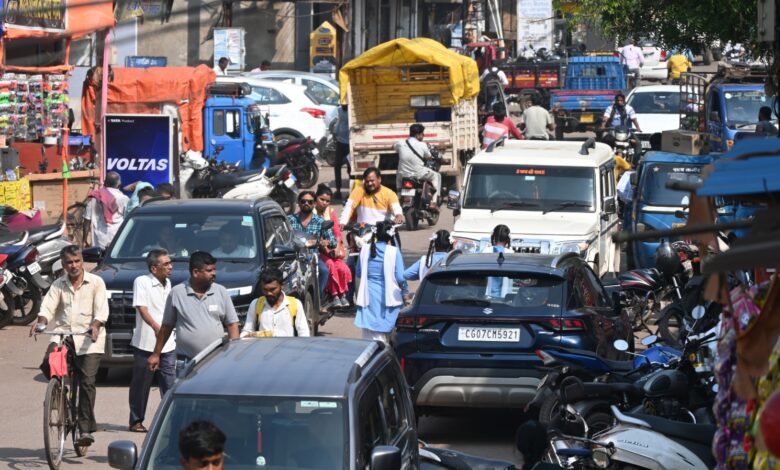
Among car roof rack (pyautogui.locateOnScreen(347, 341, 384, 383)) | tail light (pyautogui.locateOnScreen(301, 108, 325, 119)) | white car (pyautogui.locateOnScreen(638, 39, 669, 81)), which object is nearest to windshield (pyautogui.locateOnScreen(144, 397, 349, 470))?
car roof rack (pyautogui.locateOnScreen(347, 341, 384, 383))

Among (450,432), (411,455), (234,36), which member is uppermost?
(234,36)

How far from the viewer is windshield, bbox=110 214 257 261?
13891 mm

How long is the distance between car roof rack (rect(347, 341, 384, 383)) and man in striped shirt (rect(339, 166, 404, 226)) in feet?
28.8

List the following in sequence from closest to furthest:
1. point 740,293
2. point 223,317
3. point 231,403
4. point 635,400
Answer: point 740,293 < point 231,403 < point 635,400 < point 223,317

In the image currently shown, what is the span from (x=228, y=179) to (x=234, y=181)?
4.4 inches

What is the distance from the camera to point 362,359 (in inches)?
284

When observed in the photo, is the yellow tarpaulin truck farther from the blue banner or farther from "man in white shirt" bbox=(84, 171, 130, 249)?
"man in white shirt" bbox=(84, 171, 130, 249)

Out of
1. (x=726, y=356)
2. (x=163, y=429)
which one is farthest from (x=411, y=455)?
(x=726, y=356)

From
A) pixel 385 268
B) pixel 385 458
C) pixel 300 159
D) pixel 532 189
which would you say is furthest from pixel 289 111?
pixel 385 458

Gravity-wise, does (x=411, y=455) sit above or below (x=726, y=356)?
below

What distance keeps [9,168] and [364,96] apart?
9.36m

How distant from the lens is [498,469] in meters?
8.02

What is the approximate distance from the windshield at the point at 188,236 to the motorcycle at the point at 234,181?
9761 mm

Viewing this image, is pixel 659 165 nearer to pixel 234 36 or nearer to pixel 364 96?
pixel 364 96
